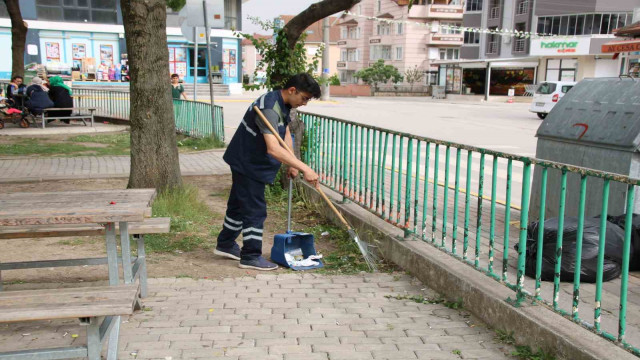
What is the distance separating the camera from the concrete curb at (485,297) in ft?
9.94

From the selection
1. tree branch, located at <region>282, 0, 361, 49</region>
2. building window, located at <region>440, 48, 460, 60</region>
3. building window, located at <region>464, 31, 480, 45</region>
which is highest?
building window, located at <region>464, 31, 480, 45</region>

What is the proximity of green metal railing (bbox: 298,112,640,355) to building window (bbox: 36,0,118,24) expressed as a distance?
3462cm

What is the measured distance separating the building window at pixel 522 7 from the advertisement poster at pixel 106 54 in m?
34.3

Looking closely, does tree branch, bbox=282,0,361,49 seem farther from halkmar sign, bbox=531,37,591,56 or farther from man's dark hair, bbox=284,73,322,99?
halkmar sign, bbox=531,37,591,56

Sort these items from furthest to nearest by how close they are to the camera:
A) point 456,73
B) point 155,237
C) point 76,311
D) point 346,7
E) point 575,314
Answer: point 456,73, point 346,7, point 155,237, point 575,314, point 76,311

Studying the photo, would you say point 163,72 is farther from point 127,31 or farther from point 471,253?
point 471,253

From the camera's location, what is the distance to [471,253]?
5.00 meters

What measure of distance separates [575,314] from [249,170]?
2647mm

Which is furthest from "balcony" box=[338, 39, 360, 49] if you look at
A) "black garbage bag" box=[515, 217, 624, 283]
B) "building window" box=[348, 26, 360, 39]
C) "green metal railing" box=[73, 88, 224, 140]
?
"black garbage bag" box=[515, 217, 624, 283]

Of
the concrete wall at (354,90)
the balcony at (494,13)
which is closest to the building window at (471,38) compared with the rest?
the balcony at (494,13)

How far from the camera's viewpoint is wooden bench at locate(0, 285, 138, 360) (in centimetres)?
278

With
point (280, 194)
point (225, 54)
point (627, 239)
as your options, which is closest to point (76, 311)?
point (627, 239)

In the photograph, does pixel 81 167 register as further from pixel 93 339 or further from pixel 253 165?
pixel 93 339

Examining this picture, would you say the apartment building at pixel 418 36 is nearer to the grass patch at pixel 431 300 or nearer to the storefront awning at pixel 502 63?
the storefront awning at pixel 502 63
